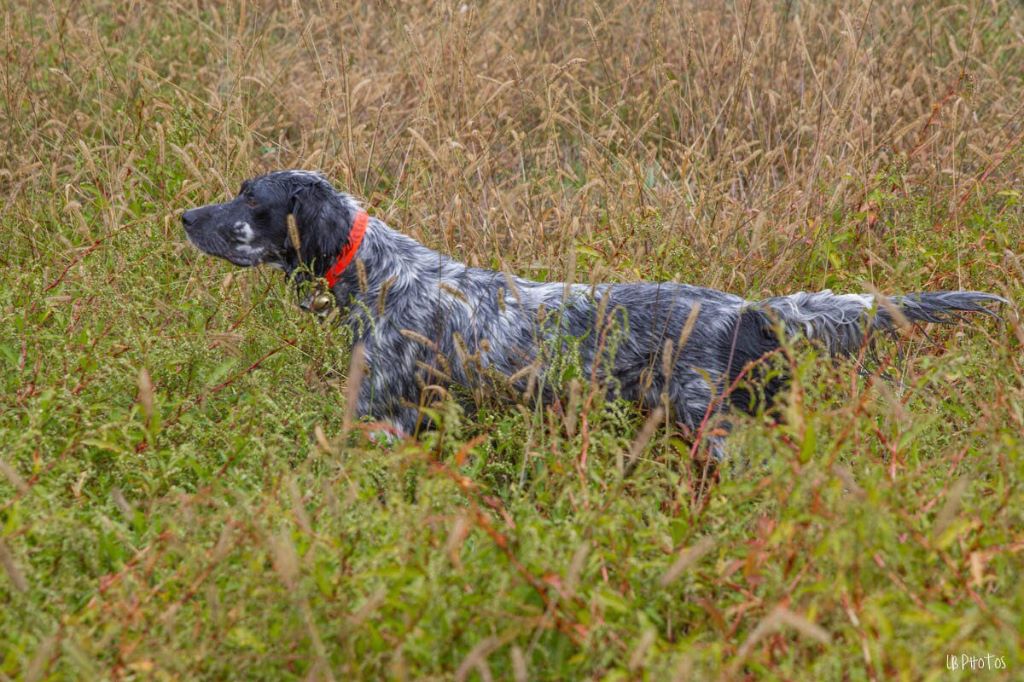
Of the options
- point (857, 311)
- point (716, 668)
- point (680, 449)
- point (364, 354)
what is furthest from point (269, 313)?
point (716, 668)

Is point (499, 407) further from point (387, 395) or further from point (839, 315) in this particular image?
point (839, 315)

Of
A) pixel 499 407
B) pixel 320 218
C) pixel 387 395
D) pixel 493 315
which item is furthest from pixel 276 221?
pixel 499 407

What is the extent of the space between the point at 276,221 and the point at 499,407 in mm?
1270

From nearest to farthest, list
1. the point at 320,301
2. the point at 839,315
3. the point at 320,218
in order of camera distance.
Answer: the point at 839,315 < the point at 320,301 < the point at 320,218

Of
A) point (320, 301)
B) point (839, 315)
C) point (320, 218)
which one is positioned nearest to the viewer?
point (839, 315)

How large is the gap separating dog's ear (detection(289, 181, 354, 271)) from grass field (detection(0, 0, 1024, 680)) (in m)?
0.39

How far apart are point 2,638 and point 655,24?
14.9ft

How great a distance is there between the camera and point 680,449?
3855 mm

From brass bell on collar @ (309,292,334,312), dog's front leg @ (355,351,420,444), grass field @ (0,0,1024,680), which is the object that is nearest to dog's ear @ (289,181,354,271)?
brass bell on collar @ (309,292,334,312)

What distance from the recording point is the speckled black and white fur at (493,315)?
4.42 metres

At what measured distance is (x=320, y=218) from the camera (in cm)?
475

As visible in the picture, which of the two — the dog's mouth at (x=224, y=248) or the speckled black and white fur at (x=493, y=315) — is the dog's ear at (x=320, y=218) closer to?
the speckled black and white fur at (x=493, y=315)

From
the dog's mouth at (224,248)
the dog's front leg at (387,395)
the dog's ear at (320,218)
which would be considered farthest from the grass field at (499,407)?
the dog's ear at (320,218)

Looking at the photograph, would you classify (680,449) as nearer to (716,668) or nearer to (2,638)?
(716,668)
